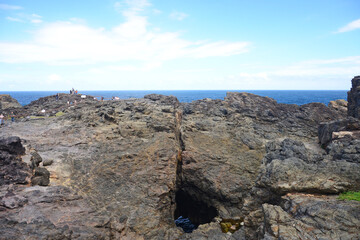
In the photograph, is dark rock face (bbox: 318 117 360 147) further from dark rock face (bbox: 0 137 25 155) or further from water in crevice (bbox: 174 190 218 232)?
dark rock face (bbox: 0 137 25 155)

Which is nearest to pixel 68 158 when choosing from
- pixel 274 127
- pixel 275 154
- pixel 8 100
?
pixel 275 154

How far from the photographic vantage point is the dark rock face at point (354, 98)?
101 feet

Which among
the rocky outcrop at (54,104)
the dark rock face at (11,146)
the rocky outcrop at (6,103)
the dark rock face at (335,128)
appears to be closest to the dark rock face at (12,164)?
the dark rock face at (11,146)

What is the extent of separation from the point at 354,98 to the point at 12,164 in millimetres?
38372

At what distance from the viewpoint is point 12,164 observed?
1483 centimetres

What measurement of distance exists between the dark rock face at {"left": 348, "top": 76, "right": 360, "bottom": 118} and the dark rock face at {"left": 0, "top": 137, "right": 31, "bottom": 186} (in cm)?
3571

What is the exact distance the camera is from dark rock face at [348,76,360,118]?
30.9 m

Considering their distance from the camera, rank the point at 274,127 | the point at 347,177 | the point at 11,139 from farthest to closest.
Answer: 1. the point at 274,127
2. the point at 11,139
3. the point at 347,177

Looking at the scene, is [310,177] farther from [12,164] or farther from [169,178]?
[12,164]

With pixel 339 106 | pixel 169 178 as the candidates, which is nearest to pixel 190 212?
pixel 169 178

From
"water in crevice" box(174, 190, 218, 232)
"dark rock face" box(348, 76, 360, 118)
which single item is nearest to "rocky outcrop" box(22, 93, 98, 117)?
"water in crevice" box(174, 190, 218, 232)

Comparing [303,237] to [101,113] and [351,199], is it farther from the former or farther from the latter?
[101,113]

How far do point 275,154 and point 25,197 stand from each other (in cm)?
1916

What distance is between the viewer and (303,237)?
996 cm
